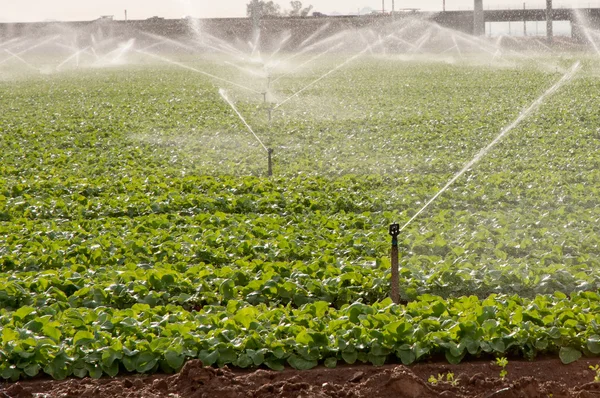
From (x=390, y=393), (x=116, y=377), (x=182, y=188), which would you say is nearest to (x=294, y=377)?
(x=390, y=393)

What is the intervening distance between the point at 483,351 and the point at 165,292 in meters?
2.96

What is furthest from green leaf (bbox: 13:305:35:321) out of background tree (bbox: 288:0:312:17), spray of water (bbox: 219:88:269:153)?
background tree (bbox: 288:0:312:17)

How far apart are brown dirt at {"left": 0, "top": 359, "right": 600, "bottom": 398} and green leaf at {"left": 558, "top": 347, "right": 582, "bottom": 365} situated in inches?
1.4

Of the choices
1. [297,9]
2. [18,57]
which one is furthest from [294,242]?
[297,9]

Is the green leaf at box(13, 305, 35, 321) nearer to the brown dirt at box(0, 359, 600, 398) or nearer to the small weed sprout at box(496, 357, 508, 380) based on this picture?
the brown dirt at box(0, 359, 600, 398)

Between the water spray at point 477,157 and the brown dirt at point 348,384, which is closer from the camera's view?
the brown dirt at point 348,384

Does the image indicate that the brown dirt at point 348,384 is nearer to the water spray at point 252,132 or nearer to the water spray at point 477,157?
the water spray at point 477,157

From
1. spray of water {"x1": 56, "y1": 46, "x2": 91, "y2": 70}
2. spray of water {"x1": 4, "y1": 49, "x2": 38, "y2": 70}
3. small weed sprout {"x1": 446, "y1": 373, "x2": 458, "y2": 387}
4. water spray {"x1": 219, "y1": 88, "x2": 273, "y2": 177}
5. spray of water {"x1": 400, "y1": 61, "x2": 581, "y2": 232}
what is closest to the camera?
small weed sprout {"x1": 446, "y1": 373, "x2": 458, "y2": 387}

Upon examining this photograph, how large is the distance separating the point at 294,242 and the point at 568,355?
4.00 m

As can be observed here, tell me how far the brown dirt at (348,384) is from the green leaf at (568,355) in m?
0.04

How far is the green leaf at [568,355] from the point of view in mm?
6262

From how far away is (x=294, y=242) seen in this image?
976 centimetres

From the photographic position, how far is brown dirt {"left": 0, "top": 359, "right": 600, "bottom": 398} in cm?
581

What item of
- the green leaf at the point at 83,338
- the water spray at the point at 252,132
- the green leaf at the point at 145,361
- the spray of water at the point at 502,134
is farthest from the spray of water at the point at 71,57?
the green leaf at the point at 145,361
